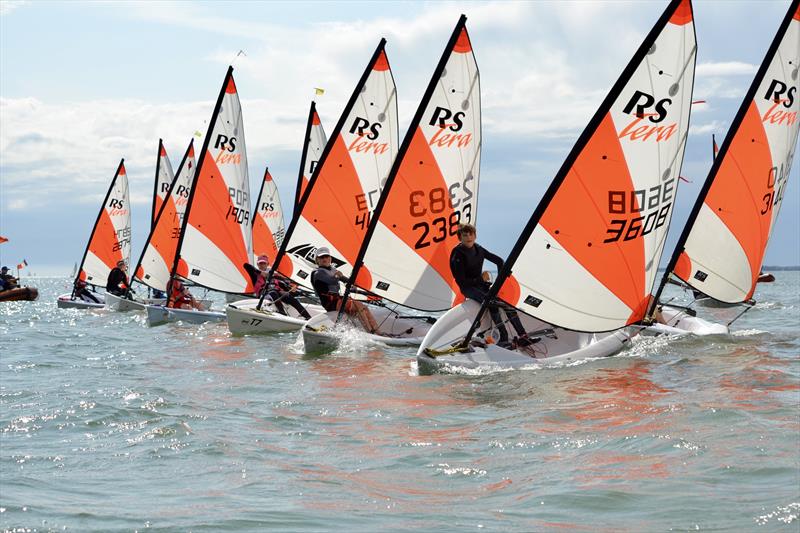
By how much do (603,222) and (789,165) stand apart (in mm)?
4877

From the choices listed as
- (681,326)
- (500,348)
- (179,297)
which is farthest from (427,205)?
(179,297)

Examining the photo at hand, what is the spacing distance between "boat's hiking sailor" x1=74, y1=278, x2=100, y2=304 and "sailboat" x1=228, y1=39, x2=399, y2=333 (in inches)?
552

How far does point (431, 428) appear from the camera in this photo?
7.84 meters

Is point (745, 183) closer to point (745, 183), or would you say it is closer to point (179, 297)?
point (745, 183)

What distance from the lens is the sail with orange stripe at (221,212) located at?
21.5 meters

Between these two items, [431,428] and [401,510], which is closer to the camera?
[401,510]

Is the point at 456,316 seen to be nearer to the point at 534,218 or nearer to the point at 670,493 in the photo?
the point at 534,218

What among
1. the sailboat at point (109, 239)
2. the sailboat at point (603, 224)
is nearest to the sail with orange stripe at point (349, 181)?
the sailboat at point (603, 224)

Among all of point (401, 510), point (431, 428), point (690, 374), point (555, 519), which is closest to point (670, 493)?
point (555, 519)

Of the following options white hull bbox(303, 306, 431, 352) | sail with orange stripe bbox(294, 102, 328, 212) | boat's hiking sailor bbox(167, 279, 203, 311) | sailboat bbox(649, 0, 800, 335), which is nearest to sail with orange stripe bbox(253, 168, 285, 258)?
sail with orange stripe bbox(294, 102, 328, 212)

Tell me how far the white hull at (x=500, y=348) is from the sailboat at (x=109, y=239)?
22.3 metres

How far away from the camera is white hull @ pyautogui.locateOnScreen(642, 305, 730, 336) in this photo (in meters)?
14.7

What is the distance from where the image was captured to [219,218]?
21.8m

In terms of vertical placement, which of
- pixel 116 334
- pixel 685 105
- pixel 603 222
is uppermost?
pixel 685 105
